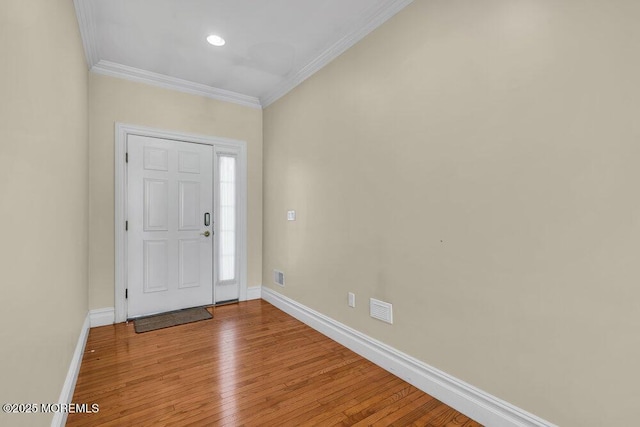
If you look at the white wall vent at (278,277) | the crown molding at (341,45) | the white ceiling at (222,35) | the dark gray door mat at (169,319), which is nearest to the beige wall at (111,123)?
Answer: the white ceiling at (222,35)

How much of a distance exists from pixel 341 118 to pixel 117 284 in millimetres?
2910

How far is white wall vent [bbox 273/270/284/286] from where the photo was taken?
12.3 feet

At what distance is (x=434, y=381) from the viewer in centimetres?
198

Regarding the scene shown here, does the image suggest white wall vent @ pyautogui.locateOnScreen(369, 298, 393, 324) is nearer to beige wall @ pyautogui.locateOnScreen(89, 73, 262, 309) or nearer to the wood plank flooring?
the wood plank flooring

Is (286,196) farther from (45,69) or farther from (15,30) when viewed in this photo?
(15,30)

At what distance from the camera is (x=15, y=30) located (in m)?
1.06

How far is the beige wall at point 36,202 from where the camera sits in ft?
3.20

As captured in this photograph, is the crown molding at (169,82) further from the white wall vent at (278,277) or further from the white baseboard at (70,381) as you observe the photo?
the white baseboard at (70,381)

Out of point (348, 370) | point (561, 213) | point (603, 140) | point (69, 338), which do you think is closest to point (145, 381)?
point (69, 338)

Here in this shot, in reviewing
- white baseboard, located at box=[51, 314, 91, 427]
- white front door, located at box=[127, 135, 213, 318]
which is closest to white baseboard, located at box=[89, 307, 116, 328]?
white front door, located at box=[127, 135, 213, 318]

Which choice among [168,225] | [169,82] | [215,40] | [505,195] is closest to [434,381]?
[505,195]

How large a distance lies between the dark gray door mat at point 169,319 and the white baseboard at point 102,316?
0.75ft

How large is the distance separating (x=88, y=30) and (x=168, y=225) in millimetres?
1963

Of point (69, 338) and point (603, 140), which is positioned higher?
point (603, 140)
